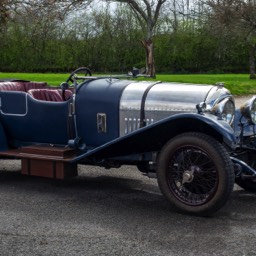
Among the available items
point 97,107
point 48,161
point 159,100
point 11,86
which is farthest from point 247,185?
point 11,86

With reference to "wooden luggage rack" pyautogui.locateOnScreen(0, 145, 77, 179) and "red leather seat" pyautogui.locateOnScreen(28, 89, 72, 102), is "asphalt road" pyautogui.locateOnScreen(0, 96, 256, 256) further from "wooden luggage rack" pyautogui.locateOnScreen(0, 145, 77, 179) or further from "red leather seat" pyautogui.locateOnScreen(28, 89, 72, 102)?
"red leather seat" pyautogui.locateOnScreen(28, 89, 72, 102)

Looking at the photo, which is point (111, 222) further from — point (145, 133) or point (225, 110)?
point (225, 110)

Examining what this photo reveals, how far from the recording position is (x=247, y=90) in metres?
20.6

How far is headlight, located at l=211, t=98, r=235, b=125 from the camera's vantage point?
5171 millimetres

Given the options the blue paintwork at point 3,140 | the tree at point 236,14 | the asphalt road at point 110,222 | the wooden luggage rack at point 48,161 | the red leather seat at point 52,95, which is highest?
the tree at point 236,14

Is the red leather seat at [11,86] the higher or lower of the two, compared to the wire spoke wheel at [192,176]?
higher

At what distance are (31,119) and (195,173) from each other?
2.16 m

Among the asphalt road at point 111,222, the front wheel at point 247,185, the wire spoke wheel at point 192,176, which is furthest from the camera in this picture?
the front wheel at point 247,185

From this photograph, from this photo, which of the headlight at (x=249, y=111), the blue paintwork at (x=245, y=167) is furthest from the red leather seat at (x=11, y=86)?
the blue paintwork at (x=245, y=167)

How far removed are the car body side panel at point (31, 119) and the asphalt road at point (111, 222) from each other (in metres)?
0.56

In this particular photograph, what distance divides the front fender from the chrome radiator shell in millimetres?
260

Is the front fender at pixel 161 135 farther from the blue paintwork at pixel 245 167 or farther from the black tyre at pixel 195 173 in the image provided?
the blue paintwork at pixel 245 167

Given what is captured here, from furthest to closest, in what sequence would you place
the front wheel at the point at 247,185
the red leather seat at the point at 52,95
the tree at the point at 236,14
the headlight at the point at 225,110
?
the tree at the point at 236,14 < the red leather seat at the point at 52,95 < the front wheel at the point at 247,185 < the headlight at the point at 225,110

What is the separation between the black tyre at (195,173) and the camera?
15.4 feet
